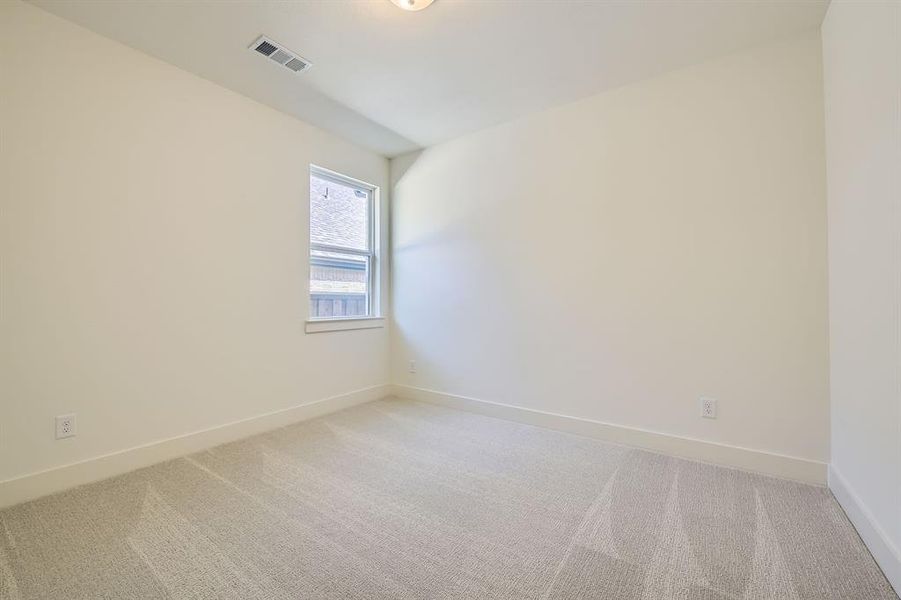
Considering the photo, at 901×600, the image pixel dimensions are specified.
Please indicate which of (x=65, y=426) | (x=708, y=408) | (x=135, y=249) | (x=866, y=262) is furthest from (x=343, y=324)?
(x=866, y=262)

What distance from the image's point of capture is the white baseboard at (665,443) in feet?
6.67

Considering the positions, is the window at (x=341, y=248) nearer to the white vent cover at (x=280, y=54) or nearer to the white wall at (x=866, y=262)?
the white vent cover at (x=280, y=54)

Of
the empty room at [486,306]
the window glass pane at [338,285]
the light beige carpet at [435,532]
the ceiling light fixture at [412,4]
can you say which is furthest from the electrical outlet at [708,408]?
the window glass pane at [338,285]

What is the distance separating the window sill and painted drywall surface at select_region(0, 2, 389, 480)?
0.09 metres

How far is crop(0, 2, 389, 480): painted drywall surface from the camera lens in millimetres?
1842

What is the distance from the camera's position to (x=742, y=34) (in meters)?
2.07

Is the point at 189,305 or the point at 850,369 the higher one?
the point at 189,305

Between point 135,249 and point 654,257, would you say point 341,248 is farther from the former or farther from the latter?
point 654,257

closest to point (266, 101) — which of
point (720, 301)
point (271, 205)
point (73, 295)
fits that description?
point (271, 205)

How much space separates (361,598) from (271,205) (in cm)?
259

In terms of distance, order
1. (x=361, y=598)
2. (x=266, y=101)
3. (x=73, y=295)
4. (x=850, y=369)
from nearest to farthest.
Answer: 1. (x=361, y=598)
2. (x=850, y=369)
3. (x=73, y=295)
4. (x=266, y=101)

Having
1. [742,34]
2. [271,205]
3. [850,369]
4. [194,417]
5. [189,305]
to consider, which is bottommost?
[194,417]

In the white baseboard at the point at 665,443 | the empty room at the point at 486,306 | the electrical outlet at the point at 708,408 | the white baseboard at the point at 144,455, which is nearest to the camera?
the empty room at the point at 486,306

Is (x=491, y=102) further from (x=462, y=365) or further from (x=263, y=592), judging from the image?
(x=263, y=592)
